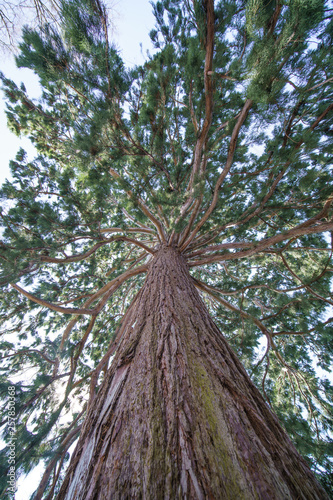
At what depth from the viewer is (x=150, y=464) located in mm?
722

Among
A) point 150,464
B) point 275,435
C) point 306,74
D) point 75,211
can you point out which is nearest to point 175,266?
point 75,211

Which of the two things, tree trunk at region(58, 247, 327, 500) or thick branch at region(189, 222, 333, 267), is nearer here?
tree trunk at region(58, 247, 327, 500)

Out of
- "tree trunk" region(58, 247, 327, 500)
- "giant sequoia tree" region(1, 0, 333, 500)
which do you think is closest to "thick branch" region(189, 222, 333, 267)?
"giant sequoia tree" region(1, 0, 333, 500)

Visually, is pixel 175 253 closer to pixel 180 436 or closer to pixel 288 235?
pixel 288 235

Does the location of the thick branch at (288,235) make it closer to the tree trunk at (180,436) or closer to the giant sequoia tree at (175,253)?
the giant sequoia tree at (175,253)

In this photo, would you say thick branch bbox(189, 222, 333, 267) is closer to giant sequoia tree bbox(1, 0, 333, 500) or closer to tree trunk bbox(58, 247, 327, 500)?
giant sequoia tree bbox(1, 0, 333, 500)

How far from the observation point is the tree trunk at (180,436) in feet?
2.21

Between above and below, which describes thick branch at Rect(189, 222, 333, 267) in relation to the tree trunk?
above

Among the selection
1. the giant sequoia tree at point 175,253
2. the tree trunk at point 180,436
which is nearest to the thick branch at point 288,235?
the giant sequoia tree at point 175,253

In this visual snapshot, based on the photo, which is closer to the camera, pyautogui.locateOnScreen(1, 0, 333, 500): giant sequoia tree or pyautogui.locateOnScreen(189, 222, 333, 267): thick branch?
pyautogui.locateOnScreen(1, 0, 333, 500): giant sequoia tree

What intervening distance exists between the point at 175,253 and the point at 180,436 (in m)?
2.46

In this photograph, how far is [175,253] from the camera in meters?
3.16

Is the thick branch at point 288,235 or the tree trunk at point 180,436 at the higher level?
the thick branch at point 288,235

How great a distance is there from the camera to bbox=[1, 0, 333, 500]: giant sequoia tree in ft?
2.65
